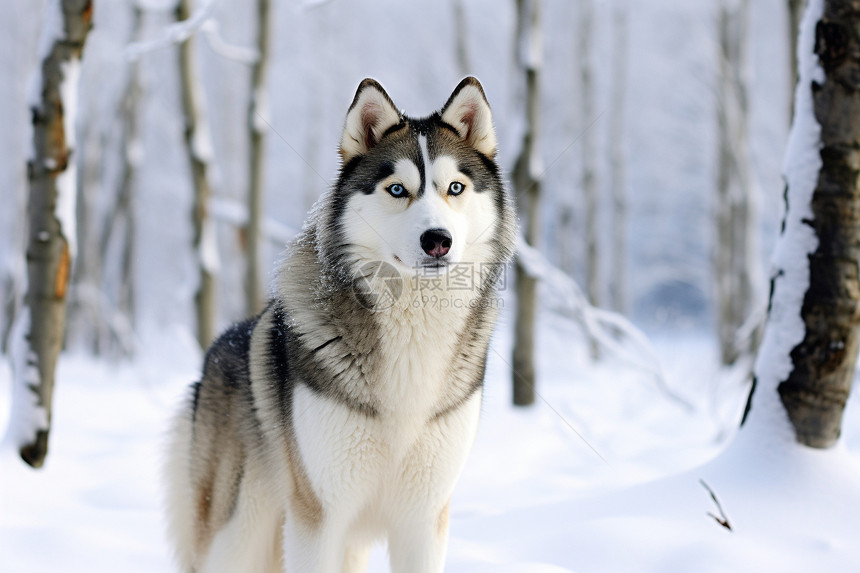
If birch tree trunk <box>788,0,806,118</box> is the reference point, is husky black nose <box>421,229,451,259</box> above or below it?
below

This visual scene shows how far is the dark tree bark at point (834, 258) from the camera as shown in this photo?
302 cm

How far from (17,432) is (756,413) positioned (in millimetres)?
4199

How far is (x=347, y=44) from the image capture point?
17.7 m

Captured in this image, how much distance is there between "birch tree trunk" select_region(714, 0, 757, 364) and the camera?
10609 millimetres

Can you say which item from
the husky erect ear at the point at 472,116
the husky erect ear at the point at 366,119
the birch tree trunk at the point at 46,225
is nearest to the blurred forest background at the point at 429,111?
the birch tree trunk at the point at 46,225

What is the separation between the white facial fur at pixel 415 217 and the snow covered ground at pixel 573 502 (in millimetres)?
631

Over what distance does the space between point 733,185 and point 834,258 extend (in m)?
10.6

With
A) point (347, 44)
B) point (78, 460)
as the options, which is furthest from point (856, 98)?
point (347, 44)

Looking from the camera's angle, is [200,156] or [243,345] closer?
[243,345]

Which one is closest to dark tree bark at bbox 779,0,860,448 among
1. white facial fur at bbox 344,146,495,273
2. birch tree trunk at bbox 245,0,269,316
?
white facial fur at bbox 344,146,495,273

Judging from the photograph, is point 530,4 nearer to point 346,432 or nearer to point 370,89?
point 370,89

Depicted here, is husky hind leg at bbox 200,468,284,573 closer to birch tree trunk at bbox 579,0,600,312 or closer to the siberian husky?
the siberian husky

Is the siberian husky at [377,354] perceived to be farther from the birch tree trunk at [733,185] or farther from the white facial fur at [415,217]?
the birch tree trunk at [733,185]

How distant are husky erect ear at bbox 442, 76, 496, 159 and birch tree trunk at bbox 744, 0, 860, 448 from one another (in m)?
1.68
